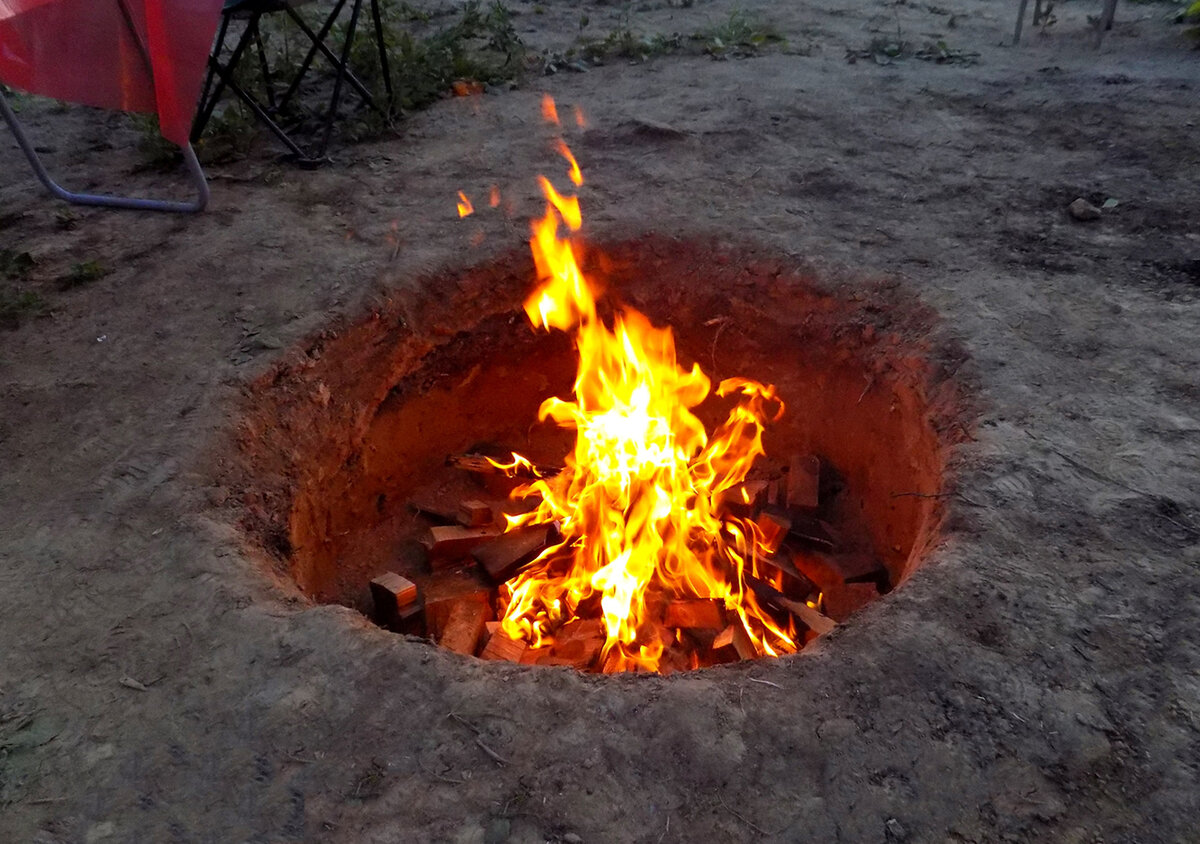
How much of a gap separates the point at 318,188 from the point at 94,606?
9.27 ft

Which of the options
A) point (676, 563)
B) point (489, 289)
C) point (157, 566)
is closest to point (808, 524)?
point (676, 563)

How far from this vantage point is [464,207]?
409 cm

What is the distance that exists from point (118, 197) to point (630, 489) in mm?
3072

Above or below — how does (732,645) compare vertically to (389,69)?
below

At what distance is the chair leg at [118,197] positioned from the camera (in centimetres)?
401

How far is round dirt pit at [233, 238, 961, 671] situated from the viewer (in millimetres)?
2898

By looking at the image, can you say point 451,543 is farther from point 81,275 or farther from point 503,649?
point 81,275

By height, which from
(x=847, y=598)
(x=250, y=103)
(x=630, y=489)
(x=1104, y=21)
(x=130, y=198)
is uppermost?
(x=250, y=103)

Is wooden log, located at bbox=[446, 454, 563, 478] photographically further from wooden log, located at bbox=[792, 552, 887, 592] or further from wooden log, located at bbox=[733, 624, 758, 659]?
wooden log, located at bbox=[733, 624, 758, 659]

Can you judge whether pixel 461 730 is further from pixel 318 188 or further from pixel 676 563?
pixel 318 188

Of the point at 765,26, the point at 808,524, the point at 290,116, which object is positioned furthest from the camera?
the point at 765,26

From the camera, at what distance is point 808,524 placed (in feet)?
11.1

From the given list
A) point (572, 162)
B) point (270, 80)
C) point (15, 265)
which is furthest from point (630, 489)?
point (270, 80)

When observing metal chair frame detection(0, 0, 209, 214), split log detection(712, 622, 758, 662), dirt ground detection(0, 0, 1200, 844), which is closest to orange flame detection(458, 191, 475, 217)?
dirt ground detection(0, 0, 1200, 844)
